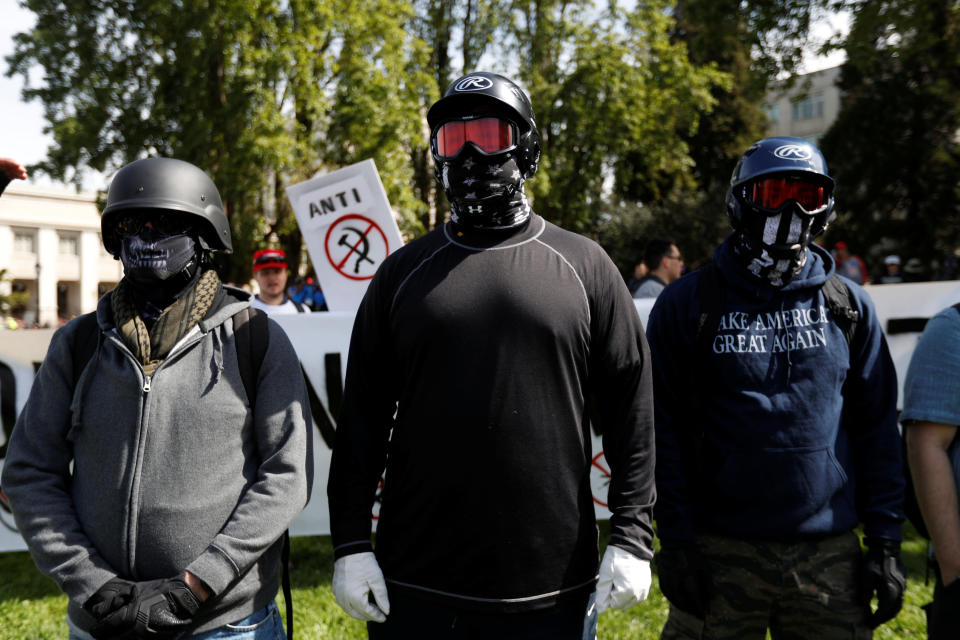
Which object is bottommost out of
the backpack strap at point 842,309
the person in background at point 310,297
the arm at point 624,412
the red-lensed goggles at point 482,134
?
the arm at point 624,412

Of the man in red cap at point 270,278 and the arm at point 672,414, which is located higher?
the man in red cap at point 270,278

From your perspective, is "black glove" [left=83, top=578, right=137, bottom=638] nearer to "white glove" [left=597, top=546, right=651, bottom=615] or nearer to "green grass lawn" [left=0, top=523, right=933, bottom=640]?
"white glove" [left=597, top=546, right=651, bottom=615]

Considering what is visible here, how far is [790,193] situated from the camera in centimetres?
265

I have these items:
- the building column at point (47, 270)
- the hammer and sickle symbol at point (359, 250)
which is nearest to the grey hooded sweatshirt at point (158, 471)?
the hammer and sickle symbol at point (359, 250)

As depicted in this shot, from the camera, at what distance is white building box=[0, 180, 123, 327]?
191 ft

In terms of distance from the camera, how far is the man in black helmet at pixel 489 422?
1.99m

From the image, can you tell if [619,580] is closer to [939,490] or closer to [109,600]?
[939,490]

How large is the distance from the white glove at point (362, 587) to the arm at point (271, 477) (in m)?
0.27

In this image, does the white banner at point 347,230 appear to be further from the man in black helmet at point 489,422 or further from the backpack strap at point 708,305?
the man in black helmet at point 489,422

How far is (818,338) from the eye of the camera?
253 centimetres

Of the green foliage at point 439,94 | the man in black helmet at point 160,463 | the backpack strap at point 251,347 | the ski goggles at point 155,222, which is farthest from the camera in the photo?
the green foliage at point 439,94

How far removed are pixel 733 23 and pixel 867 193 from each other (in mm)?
19851

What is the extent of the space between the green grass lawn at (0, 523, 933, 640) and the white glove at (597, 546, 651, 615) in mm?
2509

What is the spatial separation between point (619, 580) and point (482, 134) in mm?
1272
